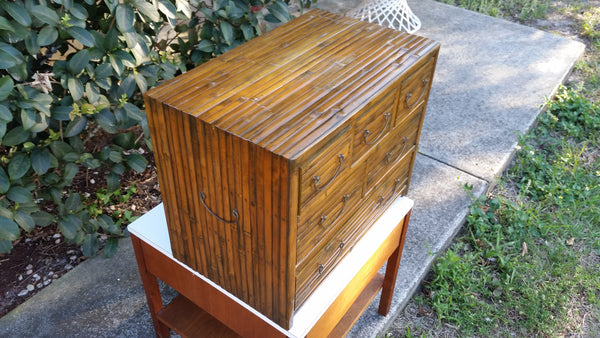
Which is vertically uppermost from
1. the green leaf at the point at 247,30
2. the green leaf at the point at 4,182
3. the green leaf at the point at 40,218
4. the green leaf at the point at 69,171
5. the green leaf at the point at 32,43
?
the green leaf at the point at 32,43

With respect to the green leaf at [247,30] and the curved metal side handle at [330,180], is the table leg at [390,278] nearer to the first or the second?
the curved metal side handle at [330,180]

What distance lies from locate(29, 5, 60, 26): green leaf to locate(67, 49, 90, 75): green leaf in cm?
14

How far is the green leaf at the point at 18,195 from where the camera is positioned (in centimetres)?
171

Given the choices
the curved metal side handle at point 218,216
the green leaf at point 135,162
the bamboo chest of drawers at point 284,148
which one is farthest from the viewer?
the green leaf at point 135,162

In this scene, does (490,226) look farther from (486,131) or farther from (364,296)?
(364,296)

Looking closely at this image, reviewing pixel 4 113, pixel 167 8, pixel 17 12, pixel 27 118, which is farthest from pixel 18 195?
pixel 167 8

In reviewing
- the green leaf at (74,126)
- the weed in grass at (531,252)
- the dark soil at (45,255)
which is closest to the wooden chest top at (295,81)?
the green leaf at (74,126)

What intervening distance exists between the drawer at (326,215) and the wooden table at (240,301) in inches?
7.5

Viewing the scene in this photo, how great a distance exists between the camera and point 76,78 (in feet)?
5.61

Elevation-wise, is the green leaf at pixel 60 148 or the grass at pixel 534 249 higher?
the green leaf at pixel 60 148

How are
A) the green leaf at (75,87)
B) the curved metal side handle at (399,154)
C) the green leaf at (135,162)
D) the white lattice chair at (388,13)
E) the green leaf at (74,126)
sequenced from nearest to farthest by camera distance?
the curved metal side handle at (399,154), the green leaf at (75,87), the green leaf at (74,126), the green leaf at (135,162), the white lattice chair at (388,13)

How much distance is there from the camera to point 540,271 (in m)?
2.40

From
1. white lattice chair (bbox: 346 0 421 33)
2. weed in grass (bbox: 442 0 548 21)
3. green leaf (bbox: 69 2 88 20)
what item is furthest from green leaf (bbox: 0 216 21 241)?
weed in grass (bbox: 442 0 548 21)

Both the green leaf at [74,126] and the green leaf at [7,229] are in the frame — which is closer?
the green leaf at [7,229]
